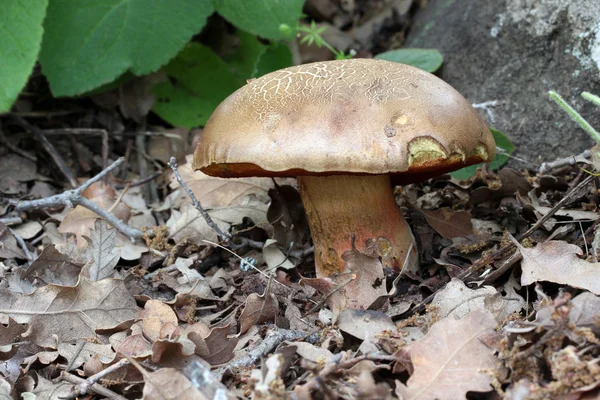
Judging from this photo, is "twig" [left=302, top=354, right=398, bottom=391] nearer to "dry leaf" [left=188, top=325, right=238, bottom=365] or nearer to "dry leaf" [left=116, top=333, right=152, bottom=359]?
"dry leaf" [left=188, top=325, right=238, bottom=365]

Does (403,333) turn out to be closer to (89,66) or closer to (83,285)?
(83,285)

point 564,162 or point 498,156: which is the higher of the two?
point 564,162

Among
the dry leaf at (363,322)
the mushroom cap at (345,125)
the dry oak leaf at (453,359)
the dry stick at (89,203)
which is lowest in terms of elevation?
the dry stick at (89,203)

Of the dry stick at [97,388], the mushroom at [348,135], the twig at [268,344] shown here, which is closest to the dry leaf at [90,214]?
the mushroom at [348,135]

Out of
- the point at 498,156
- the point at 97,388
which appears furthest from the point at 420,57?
the point at 97,388

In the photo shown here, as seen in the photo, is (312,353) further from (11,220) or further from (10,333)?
(11,220)

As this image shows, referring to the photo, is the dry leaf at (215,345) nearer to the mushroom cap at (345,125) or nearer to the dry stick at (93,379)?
the dry stick at (93,379)
